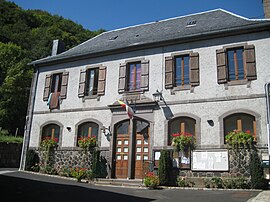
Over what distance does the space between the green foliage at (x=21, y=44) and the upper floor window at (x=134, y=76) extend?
18685 millimetres

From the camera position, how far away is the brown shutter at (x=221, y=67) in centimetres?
1118

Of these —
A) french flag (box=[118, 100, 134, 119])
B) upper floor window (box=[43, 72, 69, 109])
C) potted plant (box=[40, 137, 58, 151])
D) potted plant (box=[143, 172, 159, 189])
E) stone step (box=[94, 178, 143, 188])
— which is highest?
A: upper floor window (box=[43, 72, 69, 109])

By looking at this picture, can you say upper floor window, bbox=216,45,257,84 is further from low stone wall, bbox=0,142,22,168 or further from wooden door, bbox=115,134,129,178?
low stone wall, bbox=0,142,22,168

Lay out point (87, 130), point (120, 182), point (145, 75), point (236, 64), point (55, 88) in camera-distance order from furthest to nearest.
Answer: point (55, 88) < point (87, 130) < point (145, 75) < point (236, 64) < point (120, 182)

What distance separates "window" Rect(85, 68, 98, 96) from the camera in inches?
553

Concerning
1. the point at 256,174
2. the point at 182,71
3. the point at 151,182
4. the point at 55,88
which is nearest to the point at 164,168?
the point at 151,182

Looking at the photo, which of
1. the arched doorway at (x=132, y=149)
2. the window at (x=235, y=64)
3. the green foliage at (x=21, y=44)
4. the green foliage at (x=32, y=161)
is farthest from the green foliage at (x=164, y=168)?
the green foliage at (x=21, y=44)

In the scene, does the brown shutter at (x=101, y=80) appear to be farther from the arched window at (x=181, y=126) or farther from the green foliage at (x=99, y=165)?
the arched window at (x=181, y=126)

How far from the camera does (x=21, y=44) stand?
36.8 metres

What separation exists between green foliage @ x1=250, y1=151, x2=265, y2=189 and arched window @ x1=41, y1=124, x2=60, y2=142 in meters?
9.06

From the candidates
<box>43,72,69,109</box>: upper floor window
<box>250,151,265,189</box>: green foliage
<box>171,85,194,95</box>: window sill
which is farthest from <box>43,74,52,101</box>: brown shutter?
<box>250,151,265,189</box>: green foliage

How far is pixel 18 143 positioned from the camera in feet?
62.2

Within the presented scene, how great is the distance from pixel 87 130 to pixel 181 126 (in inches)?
183

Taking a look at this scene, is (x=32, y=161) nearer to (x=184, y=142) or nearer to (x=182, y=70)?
(x=184, y=142)
